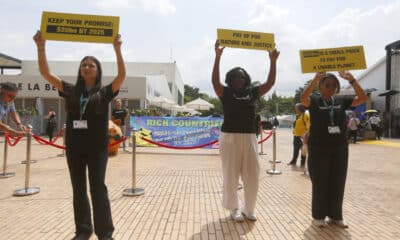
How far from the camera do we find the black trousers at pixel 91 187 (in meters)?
3.29

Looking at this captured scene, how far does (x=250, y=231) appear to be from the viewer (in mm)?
3953

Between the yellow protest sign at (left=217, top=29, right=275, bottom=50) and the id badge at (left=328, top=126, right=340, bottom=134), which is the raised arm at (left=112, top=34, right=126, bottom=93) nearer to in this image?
the yellow protest sign at (left=217, top=29, right=275, bottom=50)

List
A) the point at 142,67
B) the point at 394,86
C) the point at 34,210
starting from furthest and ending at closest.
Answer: the point at 142,67 < the point at 394,86 < the point at 34,210

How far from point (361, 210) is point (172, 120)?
8700 mm

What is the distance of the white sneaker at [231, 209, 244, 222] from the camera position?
14.0 feet

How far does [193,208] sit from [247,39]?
8.37 feet

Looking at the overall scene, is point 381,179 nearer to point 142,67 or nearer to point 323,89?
point 323,89

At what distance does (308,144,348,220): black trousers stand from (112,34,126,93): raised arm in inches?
95.0

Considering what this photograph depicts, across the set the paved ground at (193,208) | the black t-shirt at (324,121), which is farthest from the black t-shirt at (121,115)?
the black t-shirt at (324,121)

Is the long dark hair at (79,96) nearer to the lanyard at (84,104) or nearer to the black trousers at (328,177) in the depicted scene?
the lanyard at (84,104)

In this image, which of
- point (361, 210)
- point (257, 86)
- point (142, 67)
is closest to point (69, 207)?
point (257, 86)

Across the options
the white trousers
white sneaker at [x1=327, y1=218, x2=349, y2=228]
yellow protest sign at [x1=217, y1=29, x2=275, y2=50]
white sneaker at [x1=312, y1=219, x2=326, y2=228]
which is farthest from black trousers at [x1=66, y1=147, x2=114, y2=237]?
white sneaker at [x1=327, y1=218, x2=349, y2=228]

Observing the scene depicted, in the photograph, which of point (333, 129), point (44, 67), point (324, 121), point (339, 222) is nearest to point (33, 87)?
point (44, 67)

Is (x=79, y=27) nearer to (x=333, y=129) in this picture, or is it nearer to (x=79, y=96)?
(x=79, y=96)
